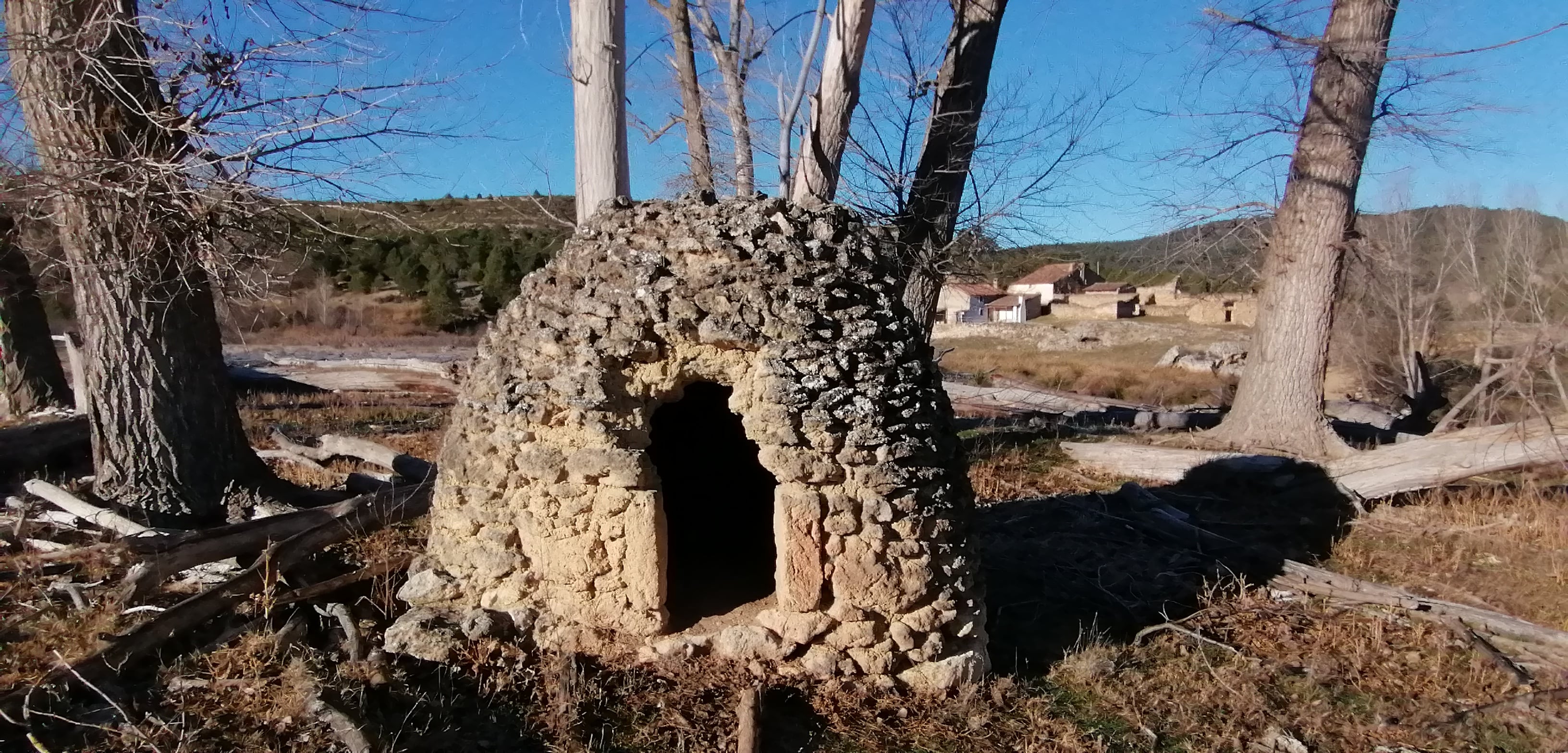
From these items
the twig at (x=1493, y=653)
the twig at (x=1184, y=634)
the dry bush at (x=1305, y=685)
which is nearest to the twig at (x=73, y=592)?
the dry bush at (x=1305, y=685)

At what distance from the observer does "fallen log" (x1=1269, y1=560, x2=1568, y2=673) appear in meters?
5.14

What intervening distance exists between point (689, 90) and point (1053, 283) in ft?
148

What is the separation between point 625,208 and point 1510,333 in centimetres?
1521

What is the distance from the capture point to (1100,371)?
88.3ft

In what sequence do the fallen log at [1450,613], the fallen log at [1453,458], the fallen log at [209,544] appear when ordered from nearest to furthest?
the fallen log at [209,544] < the fallen log at [1450,613] < the fallen log at [1453,458]

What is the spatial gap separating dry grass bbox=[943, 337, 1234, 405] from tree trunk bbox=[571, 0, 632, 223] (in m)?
13.1

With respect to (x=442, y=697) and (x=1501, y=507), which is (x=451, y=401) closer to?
(x=442, y=697)

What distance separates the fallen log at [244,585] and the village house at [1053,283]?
46.8 metres

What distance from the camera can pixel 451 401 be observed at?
1555 cm

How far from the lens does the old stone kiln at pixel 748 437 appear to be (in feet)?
13.8

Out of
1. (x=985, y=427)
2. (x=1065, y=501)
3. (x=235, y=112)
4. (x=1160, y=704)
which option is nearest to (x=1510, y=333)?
(x=985, y=427)

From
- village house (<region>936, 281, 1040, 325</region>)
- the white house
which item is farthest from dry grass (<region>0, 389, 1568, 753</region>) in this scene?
village house (<region>936, 281, 1040, 325</region>)

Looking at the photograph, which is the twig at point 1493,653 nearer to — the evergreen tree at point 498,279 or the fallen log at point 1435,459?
the fallen log at point 1435,459

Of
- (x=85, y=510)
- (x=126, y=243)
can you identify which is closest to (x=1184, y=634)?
(x=85, y=510)
